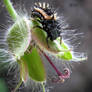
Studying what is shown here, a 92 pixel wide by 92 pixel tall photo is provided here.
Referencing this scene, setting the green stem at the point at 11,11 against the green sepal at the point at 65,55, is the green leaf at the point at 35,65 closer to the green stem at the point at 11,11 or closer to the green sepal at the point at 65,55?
the green sepal at the point at 65,55

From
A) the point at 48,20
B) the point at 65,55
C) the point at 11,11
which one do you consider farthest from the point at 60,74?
the point at 11,11

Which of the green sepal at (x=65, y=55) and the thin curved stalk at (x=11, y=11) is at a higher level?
the thin curved stalk at (x=11, y=11)

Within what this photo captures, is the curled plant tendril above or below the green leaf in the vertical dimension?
below

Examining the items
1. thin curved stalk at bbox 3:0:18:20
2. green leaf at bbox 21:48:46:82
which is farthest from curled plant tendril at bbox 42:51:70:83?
thin curved stalk at bbox 3:0:18:20

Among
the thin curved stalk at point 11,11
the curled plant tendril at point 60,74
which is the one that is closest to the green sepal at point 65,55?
the curled plant tendril at point 60,74

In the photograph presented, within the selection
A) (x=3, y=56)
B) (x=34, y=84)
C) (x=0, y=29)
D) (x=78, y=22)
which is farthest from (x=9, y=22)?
(x=78, y=22)

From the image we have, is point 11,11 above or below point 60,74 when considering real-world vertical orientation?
above

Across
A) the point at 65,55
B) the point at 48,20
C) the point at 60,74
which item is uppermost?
the point at 48,20

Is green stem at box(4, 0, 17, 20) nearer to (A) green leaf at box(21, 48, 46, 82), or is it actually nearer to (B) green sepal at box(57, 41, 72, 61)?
(A) green leaf at box(21, 48, 46, 82)

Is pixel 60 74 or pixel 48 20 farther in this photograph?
pixel 60 74

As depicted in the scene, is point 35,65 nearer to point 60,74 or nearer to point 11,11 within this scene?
point 60,74
